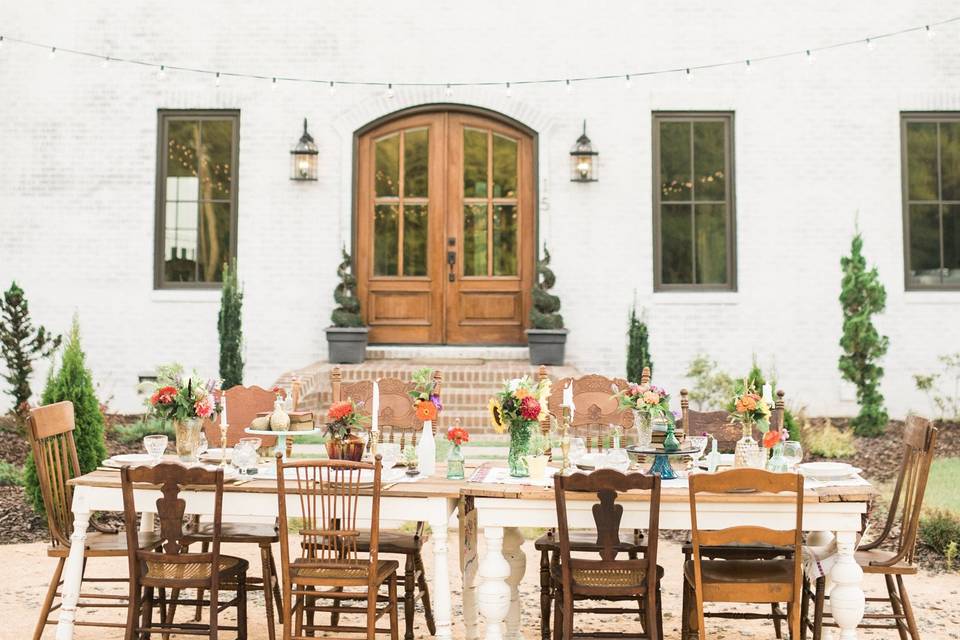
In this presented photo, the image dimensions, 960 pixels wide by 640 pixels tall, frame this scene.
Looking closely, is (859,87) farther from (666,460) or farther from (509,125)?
(666,460)

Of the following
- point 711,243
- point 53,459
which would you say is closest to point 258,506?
point 53,459

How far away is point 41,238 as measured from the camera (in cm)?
1038

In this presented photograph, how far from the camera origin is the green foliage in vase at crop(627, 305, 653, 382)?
32.1 ft

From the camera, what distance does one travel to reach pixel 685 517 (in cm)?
415

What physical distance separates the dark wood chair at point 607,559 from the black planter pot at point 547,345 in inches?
222

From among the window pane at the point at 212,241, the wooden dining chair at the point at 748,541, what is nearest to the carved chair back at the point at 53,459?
the wooden dining chair at the point at 748,541

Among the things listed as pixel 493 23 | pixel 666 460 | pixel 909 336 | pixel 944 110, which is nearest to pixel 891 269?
pixel 909 336

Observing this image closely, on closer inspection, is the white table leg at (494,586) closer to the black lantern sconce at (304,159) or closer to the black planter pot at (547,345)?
the black planter pot at (547,345)

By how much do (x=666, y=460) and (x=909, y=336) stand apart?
678 centimetres

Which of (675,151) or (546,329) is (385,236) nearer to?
(546,329)

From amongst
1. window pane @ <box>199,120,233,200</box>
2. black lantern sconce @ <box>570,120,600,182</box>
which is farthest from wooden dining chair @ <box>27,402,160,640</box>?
black lantern sconce @ <box>570,120,600,182</box>

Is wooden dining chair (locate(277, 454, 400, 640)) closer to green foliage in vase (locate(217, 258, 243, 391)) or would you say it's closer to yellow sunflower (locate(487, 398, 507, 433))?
yellow sunflower (locate(487, 398, 507, 433))

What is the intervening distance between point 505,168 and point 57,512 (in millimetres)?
6691

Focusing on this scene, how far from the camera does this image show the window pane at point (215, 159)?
10.5m
